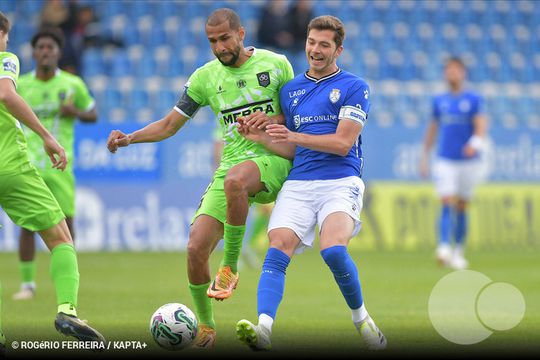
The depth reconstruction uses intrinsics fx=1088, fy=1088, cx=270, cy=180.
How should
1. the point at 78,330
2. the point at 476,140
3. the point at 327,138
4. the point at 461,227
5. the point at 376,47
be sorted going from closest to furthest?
the point at 78,330 < the point at 327,138 < the point at 476,140 < the point at 461,227 < the point at 376,47

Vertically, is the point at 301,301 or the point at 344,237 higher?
→ the point at 344,237

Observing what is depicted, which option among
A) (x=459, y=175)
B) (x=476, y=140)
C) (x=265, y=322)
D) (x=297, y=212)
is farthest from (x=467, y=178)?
(x=265, y=322)

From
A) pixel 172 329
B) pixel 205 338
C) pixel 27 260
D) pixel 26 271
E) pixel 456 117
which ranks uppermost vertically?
pixel 456 117

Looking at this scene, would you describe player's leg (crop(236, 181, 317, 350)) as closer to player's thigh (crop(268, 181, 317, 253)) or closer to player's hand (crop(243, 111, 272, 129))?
player's thigh (crop(268, 181, 317, 253))

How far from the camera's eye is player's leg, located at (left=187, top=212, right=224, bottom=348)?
300 inches

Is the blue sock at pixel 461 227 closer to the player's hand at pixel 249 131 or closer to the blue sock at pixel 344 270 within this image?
the blue sock at pixel 344 270

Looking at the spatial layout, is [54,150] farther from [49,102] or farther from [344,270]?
[49,102]

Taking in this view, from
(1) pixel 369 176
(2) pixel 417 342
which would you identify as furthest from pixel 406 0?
(2) pixel 417 342

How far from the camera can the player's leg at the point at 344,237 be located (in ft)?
24.1

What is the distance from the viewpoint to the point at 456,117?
15531 millimetres

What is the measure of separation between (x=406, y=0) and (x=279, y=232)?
16.7 meters

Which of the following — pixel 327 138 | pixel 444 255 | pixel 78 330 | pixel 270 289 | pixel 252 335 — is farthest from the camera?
pixel 444 255

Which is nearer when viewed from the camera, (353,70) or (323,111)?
(323,111)

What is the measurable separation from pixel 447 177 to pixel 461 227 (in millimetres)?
782
